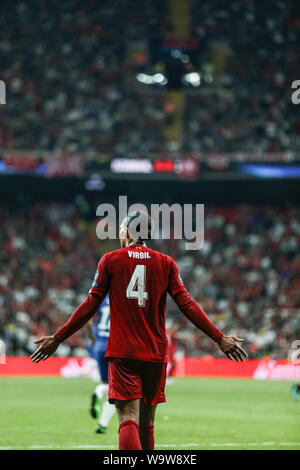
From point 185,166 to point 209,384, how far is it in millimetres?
11905

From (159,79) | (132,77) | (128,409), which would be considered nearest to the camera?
(128,409)

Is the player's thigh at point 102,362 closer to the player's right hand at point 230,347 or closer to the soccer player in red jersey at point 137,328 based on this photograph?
the soccer player in red jersey at point 137,328

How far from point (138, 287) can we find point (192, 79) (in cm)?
3496

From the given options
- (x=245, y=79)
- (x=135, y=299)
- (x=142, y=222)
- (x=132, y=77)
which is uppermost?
(x=132, y=77)

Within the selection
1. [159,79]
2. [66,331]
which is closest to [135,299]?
[66,331]

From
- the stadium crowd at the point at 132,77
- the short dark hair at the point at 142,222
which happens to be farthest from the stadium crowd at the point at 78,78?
the short dark hair at the point at 142,222

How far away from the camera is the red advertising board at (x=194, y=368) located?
28953 millimetres

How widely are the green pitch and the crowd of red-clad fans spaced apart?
6.83 metres

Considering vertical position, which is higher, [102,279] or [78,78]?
[78,78]

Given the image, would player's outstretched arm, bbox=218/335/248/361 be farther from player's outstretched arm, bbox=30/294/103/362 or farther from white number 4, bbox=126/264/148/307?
player's outstretched arm, bbox=30/294/103/362

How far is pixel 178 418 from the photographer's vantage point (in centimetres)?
1532

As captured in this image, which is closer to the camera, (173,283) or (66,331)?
(66,331)

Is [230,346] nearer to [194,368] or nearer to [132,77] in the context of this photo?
[194,368]

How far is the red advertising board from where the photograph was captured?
29.0 meters
